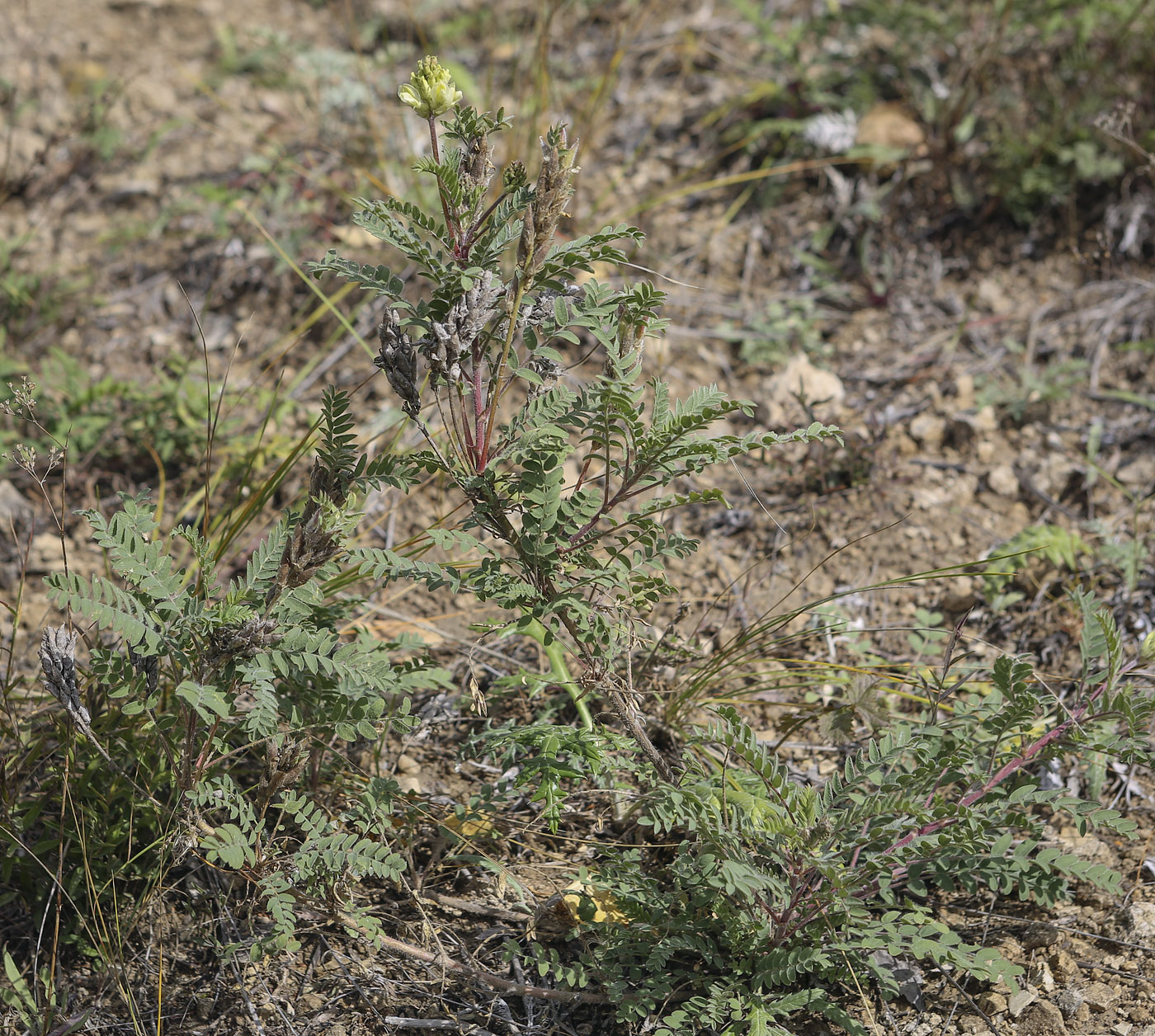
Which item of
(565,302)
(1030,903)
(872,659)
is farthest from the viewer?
(872,659)

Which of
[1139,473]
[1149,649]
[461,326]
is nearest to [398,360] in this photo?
[461,326]

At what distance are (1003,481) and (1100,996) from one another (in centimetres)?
162

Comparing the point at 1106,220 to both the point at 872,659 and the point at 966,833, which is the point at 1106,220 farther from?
the point at 966,833

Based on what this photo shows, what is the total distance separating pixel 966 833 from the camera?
1832 millimetres

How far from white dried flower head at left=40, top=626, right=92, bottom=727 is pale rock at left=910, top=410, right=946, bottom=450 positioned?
8.52 feet

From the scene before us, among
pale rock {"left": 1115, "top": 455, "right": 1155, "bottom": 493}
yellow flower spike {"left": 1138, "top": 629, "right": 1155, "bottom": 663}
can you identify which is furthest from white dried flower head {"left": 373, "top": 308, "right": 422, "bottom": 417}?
pale rock {"left": 1115, "top": 455, "right": 1155, "bottom": 493}

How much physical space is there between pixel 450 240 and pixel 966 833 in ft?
4.63

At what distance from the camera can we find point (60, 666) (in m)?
1.79

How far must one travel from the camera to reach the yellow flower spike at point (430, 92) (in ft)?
5.31

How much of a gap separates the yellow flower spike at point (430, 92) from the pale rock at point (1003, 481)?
2233mm

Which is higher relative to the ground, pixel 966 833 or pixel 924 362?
pixel 924 362

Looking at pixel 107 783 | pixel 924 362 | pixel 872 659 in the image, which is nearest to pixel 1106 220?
pixel 924 362

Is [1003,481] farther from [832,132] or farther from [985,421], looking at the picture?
[832,132]

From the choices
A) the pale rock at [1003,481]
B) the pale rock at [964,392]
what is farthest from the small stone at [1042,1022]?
the pale rock at [964,392]
